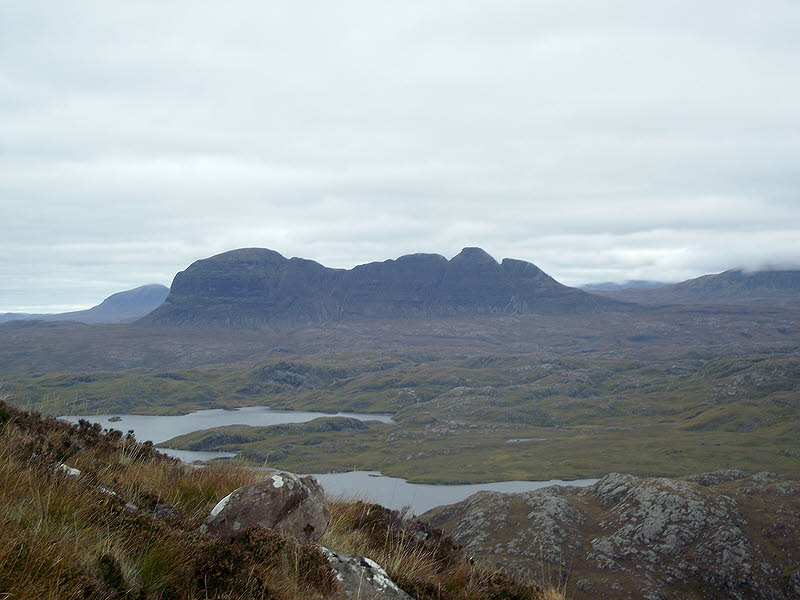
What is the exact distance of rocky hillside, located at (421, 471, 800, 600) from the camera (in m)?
69.8

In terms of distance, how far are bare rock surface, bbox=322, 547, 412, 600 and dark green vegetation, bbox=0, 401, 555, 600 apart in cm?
30

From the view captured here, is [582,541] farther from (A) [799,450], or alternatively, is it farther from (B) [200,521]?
(A) [799,450]

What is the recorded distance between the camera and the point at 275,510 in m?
10.1

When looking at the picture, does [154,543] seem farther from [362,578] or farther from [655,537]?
[655,537]

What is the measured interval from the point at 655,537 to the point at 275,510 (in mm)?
84574

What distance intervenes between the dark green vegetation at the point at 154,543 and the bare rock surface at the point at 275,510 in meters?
0.42

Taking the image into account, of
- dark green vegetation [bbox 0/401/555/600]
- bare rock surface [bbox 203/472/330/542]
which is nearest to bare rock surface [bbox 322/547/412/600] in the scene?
dark green vegetation [bbox 0/401/555/600]

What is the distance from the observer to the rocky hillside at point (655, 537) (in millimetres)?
69812

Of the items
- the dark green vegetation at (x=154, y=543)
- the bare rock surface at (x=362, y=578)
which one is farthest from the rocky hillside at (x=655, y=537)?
the bare rock surface at (x=362, y=578)

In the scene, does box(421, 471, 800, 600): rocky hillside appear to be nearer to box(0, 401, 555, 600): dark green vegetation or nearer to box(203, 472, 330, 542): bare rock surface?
box(0, 401, 555, 600): dark green vegetation

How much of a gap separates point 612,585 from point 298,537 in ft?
244

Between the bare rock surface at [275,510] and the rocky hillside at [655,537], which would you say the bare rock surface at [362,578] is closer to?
the bare rock surface at [275,510]

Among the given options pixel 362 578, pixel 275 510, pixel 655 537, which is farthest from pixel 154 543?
pixel 655 537

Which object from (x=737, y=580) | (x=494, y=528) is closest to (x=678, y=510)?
(x=737, y=580)
